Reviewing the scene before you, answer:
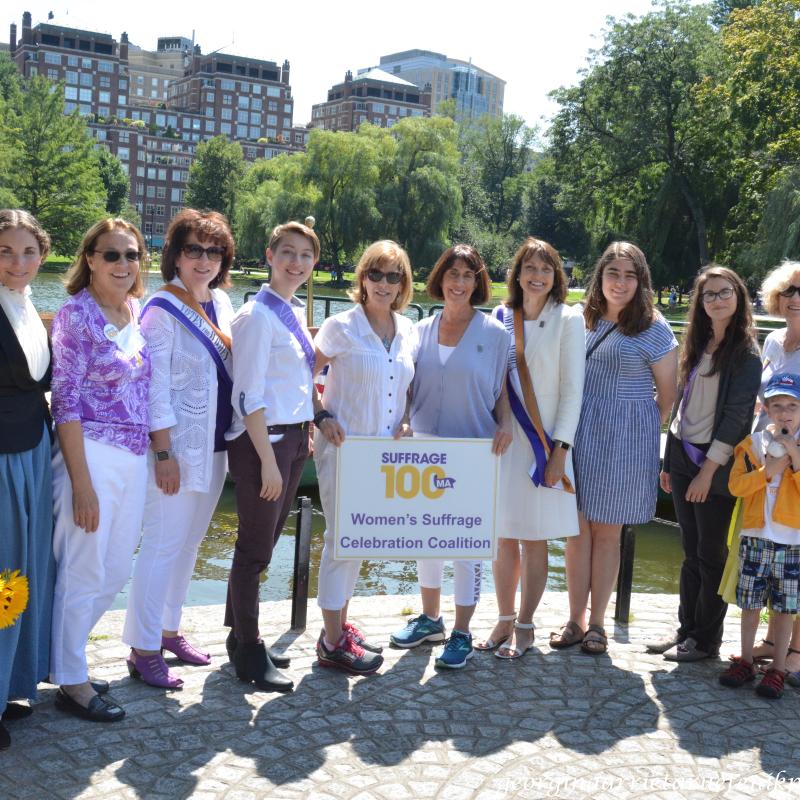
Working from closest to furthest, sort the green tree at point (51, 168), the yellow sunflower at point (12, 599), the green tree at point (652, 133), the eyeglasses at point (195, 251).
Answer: the yellow sunflower at point (12, 599) → the eyeglasses at point (195, 251) → the green tree at point (652, 133) → the green tree at point (51, 168)

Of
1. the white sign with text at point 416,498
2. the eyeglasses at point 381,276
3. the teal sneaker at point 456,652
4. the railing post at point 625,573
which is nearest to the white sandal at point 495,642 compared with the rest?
the teal sneaker at point 456,652

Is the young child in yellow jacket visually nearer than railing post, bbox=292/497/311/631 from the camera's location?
Yes

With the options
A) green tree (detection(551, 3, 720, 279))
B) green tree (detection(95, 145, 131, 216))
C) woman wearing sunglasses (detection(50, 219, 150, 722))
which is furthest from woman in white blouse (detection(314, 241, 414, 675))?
green tree (detection(95, 145, 131, 216))

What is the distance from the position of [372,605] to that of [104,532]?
2.16 m

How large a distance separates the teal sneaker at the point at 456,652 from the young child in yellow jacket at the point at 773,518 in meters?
1.23

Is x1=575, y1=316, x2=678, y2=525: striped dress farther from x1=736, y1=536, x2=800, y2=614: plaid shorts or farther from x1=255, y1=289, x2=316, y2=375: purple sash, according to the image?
x1=255, y1=289, x2=316, y2=375: purple sash

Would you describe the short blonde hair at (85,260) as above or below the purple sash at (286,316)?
above

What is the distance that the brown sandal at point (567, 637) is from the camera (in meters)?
5.02

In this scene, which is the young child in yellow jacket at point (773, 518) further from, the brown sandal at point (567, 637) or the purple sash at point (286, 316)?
the purple sash at point (286, 316)

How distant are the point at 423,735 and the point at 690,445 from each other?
2033 mm

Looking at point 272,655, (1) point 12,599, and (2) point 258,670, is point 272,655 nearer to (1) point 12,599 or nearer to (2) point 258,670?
(2) point 258,670

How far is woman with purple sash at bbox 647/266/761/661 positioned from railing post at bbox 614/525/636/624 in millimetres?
453

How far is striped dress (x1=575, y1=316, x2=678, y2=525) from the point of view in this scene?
4.87 m

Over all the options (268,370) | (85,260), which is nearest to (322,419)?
(268,370)
